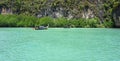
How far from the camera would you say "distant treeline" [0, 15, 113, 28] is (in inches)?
4610

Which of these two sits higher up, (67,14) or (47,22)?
(67,14)

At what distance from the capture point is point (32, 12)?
128 m

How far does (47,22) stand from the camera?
118m

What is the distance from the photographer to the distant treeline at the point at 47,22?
11709 centimetres

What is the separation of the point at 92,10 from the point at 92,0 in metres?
3.80

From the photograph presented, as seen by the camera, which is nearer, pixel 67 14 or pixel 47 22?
pixel 47 22

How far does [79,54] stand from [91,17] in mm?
85591

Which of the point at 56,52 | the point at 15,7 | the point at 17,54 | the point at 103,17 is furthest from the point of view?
the point at 15,7

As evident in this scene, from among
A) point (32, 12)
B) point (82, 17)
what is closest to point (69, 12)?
point (82, 17)

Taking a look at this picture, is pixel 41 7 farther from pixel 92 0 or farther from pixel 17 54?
pixel 17 54

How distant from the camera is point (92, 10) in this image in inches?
4791

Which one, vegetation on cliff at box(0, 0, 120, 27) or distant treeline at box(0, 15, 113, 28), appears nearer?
distant treeline at box(0, 15, 113, 28)

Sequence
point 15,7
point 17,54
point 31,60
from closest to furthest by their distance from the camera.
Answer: point 31,60, point 17,54, point 15,7

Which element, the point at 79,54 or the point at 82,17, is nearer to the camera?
the point at 79,54
